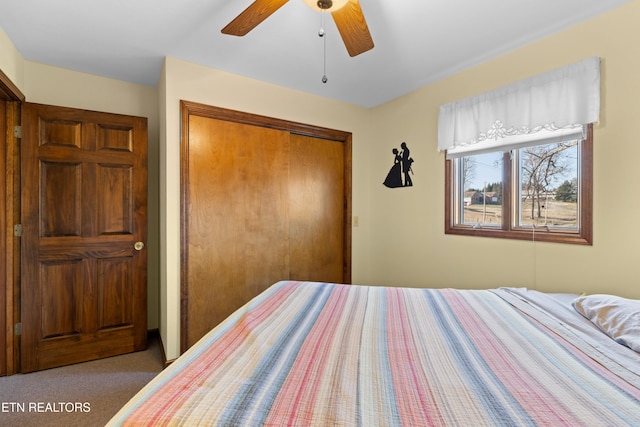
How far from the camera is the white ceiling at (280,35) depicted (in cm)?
171

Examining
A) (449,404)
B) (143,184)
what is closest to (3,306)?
(143,184)

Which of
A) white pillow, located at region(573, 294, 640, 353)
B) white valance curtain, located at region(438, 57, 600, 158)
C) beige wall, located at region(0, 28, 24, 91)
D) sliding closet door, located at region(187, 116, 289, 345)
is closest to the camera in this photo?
white pillow, located at region(573, 294, 640, 353)

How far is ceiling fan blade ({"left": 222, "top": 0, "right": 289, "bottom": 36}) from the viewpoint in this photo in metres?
1.36

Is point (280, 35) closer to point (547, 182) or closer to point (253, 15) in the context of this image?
point (253, 15)

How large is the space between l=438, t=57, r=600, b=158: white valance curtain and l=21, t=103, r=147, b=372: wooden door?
109 inches

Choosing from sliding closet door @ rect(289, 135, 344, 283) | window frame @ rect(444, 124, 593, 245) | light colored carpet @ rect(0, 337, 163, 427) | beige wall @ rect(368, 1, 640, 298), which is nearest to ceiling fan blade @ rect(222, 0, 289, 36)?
sliding closet door @ rect(289, 135, 344, 283)

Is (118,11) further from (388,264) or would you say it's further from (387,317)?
(388,264)

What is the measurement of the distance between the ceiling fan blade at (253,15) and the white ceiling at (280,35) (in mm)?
269

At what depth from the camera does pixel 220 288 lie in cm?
254

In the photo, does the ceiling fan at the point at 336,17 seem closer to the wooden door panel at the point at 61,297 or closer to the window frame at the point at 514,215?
the window frame at the point at 514,215

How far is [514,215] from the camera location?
223cm

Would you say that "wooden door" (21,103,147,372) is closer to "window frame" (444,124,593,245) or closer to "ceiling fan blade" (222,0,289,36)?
"ceiling fan blade" (222,0,289,36)

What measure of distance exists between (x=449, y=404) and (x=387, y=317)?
1.99ft

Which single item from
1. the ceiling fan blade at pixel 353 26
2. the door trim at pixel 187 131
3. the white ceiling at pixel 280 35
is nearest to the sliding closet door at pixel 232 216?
the door trim at pixel 187 131
